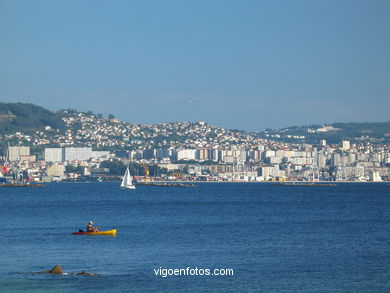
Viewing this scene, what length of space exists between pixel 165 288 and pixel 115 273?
3381 mm

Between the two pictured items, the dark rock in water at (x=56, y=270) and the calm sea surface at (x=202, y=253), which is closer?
the calm sea surface at (x=202, y=253)

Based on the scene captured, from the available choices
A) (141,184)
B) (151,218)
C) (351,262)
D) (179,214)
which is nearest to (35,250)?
(351,262)

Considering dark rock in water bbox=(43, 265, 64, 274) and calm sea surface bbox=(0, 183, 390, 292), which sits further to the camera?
dark rock in water bbox=(43, 265, 64, 274)

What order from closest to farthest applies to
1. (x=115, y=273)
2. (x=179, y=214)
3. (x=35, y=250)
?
1. (x=115, y=273)
2. (x=35, y=250)
3. (x=179, y=214)

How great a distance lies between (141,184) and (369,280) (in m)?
154

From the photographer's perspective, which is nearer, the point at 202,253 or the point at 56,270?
the point at 56,270

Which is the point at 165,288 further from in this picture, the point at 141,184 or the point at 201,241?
the point at 141,184

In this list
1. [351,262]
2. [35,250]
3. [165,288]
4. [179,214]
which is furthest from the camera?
[179,214]

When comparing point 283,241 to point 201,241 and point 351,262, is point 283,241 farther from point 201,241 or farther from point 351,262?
point 351,262

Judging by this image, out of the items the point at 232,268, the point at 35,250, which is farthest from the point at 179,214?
the point at 232,268

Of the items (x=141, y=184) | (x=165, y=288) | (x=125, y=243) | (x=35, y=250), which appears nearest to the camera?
(x=165, y=288)

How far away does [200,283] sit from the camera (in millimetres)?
29844

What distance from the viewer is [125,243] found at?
42000 millimetres

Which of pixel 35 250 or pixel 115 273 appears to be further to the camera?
pixel 35 250
